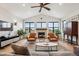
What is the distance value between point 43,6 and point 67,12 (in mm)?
673

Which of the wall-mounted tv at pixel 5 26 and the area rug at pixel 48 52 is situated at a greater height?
the wall-mounted tv at pixel 5 26

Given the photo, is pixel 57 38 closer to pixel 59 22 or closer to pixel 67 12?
pixel 59 22

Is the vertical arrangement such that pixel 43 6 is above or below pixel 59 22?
above

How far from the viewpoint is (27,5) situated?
491 centimetres

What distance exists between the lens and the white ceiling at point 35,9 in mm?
4867

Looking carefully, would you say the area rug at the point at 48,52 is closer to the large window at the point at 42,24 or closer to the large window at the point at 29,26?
the large window at the point at 29,26

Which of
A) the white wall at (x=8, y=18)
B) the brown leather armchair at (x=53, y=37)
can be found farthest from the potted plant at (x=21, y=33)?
the brown leather armchair at (x=53, y=37)

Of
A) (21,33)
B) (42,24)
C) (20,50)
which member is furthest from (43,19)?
(20,50)

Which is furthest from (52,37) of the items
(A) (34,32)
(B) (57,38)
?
(A) (34,32)

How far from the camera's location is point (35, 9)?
4.96m

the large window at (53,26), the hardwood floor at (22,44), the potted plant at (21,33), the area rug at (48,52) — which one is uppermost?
the large window at (53,26)

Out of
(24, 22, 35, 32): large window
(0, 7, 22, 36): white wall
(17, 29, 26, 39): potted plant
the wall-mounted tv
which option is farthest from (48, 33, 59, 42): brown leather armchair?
the wall-mounted tv

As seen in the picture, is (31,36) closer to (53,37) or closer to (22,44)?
(22,44)

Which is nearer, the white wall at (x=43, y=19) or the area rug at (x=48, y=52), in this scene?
the area rug at (x=48, y=52)
